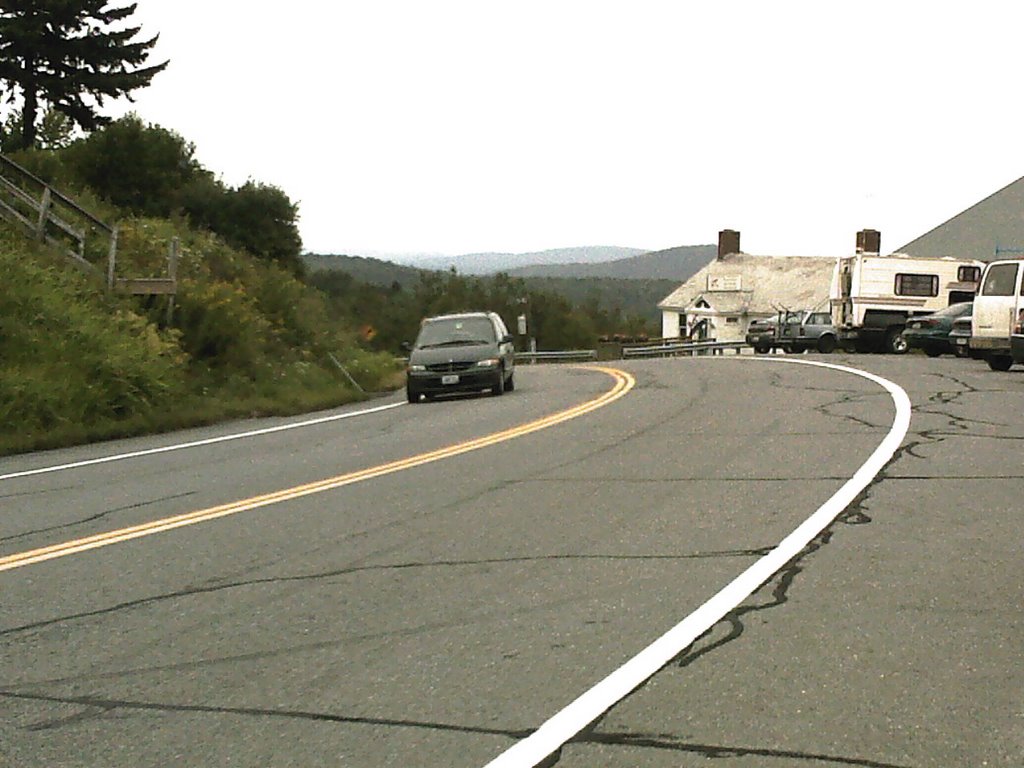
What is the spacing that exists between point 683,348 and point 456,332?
3385cm

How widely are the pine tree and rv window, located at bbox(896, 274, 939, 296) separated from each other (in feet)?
79.5

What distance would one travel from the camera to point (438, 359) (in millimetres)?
24844

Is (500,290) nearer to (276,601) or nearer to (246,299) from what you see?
(246,299)

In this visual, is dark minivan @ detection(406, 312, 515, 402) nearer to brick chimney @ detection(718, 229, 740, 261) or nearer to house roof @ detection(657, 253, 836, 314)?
house roof @ detection(657, 253, 836, 314)

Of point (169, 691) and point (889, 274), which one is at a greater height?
point (889, 274)

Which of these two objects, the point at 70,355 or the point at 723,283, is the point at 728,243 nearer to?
the point at 723,283

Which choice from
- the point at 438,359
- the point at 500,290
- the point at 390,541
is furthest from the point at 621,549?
the point at 500,290

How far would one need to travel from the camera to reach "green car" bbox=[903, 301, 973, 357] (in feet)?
122

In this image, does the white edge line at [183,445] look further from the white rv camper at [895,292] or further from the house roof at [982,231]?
the house roof at [982,231]

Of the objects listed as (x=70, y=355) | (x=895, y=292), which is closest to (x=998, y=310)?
(x=895, y=292)

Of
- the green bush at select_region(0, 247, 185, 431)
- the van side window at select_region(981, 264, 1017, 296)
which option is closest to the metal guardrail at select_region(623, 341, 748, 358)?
the van side window at select_region(981, 264, 1017, 296)

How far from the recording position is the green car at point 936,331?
122 feet

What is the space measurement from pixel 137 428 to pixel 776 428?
29.2 ft

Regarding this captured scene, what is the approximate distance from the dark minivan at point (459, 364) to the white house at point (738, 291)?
56937 mm
